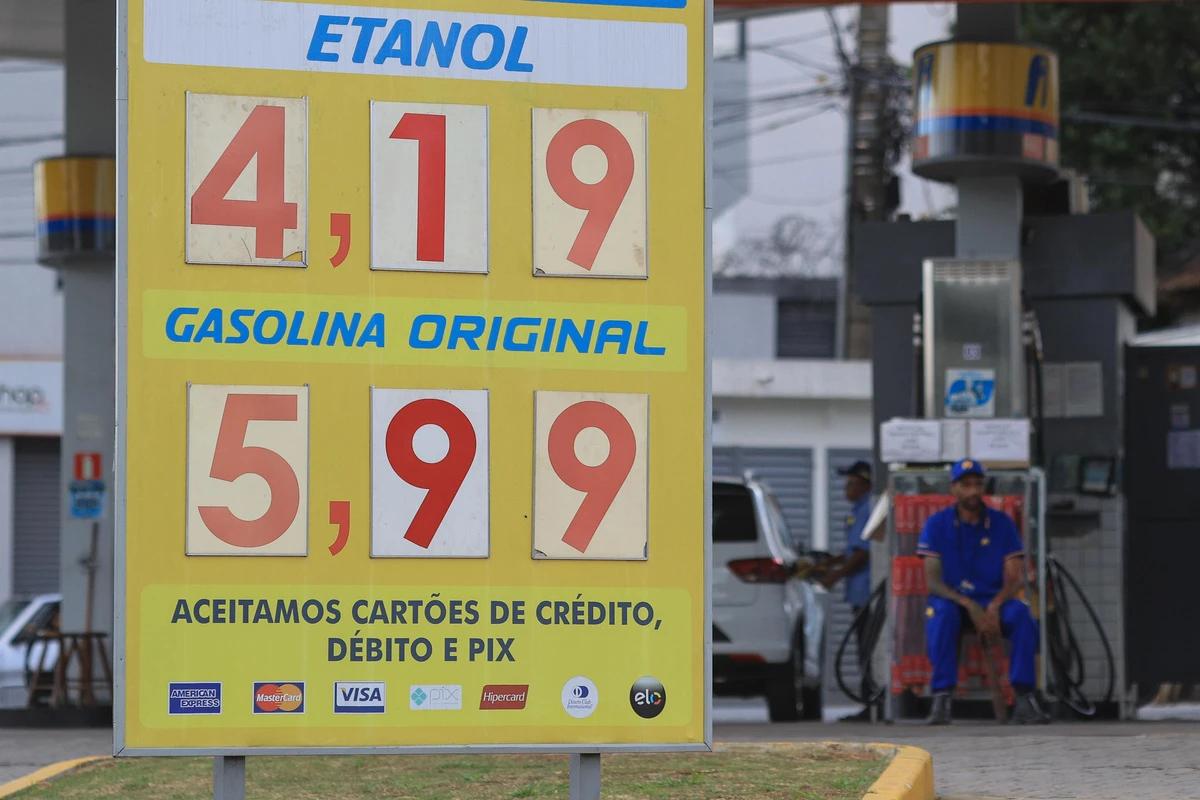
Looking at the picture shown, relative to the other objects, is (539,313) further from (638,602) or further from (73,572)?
(73,572)

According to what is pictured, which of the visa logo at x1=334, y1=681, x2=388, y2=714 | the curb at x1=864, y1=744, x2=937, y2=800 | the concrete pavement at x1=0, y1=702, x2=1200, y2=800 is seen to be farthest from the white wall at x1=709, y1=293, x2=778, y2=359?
the visa logo at x1=334, y1=681, x2=388, y2=714

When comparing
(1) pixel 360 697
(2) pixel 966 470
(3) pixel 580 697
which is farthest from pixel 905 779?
(2) pixel 966 470

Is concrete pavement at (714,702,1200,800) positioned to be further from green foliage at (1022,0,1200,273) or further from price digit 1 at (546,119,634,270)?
green foliage at (1022,0,1200,273)

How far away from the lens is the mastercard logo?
5.90 meters

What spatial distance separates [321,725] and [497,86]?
1.82 m

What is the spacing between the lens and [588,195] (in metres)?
6.14

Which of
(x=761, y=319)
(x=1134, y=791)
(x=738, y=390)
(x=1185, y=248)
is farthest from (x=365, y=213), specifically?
(x=761, y=319)

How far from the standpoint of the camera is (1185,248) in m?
28.9

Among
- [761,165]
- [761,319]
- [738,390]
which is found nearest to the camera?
[738,390]

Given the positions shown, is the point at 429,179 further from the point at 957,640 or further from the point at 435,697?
the point at 957,640

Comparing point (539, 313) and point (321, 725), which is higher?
point (539, 313)

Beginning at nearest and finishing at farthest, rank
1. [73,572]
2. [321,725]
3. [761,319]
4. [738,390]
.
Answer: [321,725]
[73,572]
[738,390]
[761,319]

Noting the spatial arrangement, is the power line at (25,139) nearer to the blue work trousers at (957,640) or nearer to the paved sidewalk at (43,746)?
the paved sidewalk at (43,746)

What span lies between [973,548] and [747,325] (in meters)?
24.7
